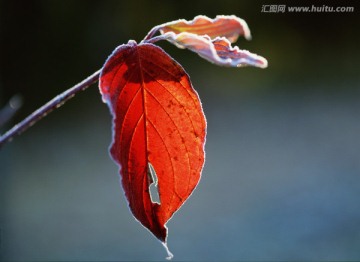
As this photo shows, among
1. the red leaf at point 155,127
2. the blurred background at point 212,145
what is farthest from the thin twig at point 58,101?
the blurred background at point 212,145

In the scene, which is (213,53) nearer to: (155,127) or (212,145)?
(155,127)

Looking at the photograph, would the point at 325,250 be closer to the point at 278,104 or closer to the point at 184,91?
the point at 278,104

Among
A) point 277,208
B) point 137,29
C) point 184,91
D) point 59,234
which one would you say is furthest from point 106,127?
point 184,91

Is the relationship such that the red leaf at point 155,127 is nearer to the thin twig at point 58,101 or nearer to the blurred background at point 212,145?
the thin twig at point 58,101

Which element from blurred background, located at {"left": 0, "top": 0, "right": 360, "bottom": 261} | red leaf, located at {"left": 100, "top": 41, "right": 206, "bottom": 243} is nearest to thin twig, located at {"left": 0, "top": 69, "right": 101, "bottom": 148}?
red leaf, located at {"left": 100, "top": 41, "right": 206, "bottom": 243}

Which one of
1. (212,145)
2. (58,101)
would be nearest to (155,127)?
(58,101)

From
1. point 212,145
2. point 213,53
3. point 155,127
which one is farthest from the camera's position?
point 212,145
